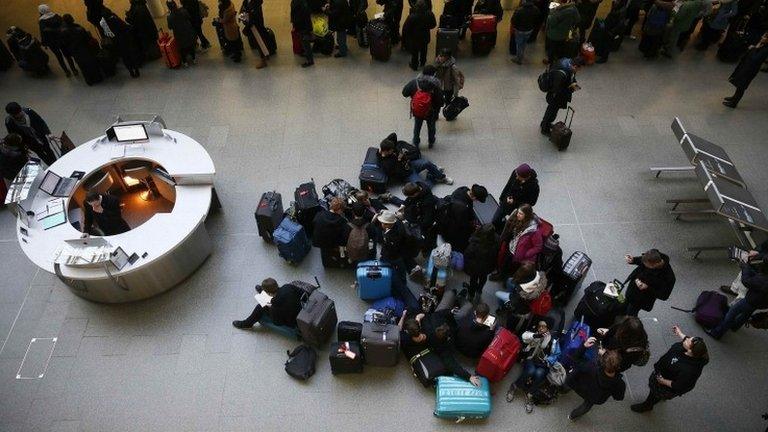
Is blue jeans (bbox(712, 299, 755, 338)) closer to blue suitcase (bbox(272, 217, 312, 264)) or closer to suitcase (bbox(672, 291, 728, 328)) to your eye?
suitcase (bbox(672, 291, 728, 328))

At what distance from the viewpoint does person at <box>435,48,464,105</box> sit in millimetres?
8070

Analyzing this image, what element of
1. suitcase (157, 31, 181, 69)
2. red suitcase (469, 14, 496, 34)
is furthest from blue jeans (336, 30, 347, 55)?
suitcase (157, 31, 181, 69)

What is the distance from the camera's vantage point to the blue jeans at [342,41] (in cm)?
1002

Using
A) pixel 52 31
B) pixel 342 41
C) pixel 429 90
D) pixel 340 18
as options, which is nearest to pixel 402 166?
pixel 429 90

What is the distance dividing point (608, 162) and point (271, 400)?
20.1 ft

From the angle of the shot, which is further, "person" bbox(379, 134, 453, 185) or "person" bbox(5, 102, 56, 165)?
"person" bbox(5, 102, 56, 165)

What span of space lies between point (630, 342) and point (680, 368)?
1.60 ft

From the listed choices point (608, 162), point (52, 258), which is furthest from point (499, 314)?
point (52, 258)

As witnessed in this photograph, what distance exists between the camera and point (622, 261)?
685cm

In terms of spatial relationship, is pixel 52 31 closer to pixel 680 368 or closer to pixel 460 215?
pixel 460 215

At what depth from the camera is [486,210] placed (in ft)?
23.0

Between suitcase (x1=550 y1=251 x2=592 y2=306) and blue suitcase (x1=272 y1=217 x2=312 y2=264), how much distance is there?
316 cm

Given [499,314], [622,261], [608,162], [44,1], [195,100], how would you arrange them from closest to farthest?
[499,314], [622,261], [608,162], [195,100], [44,1]

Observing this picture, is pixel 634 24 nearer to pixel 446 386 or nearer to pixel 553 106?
pixel 553 106
